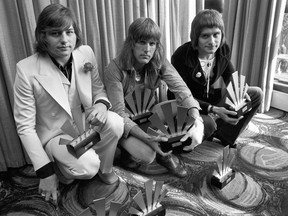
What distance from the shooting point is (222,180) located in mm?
1290

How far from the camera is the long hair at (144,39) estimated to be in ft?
4.06

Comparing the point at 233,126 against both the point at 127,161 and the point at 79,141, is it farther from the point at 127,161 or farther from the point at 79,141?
the point at 79,141

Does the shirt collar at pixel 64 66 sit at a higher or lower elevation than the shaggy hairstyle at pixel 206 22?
lower

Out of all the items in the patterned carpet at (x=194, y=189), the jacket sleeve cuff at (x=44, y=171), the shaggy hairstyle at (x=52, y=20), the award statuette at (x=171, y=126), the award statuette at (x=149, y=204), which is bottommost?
the patterned carpet at (x=194, y=189)

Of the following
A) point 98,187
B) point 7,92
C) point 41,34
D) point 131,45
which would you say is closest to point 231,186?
point 98,187

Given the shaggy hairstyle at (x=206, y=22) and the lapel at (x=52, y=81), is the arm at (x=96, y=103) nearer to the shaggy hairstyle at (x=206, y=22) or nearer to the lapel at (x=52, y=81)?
the lapel at (x=52, y=81)

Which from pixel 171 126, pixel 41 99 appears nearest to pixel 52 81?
pixel 41 99

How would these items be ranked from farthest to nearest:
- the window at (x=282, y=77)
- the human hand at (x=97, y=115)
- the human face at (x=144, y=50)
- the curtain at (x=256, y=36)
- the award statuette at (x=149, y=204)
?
the window at (x=282, y=77), the curtain at (x=256, y=36), the human face at (x=144, y=50), the human hand at (x=97, y=115), the award statuette at (x=149, y=204)

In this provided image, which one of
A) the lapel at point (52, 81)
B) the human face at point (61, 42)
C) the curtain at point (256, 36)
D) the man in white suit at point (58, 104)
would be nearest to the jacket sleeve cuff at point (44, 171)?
the man in white suit at point (58, 104)

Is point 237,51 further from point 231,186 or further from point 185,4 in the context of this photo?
point 231,186

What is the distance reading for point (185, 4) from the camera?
1.84m

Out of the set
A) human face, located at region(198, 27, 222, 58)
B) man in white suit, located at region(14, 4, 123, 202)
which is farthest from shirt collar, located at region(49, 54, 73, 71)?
human face, located at region(198, 27, 222, 58)

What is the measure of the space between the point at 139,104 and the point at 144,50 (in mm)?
291

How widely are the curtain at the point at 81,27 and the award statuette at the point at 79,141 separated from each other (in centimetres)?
55
